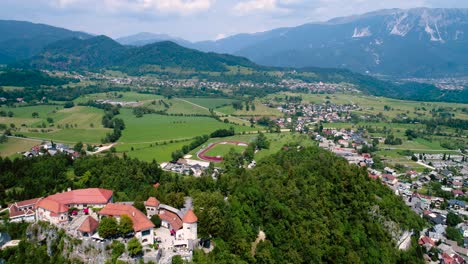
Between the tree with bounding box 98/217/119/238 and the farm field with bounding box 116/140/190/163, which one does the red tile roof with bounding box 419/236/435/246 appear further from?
the farm field with bounding box 116/140/190/163

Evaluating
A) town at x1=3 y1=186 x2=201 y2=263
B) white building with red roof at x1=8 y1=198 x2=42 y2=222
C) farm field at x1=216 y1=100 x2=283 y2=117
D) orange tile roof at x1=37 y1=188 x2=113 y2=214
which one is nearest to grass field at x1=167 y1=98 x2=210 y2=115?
farm field at x1=216 y1=100 x2=283 y2=117

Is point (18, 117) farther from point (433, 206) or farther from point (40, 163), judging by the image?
point (433, 206)

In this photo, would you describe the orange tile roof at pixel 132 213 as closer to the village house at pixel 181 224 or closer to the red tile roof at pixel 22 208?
the village house at pixel 181 224

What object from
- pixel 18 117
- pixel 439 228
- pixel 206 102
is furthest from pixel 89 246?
pixel 206 102

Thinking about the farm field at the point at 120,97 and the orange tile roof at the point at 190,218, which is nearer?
the orange tile roof at the point at 190,218

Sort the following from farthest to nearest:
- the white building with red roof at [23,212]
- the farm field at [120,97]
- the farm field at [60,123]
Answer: the farm field at [120,97] → the farm field at [60,123] → the white building with red roof at [23,212]

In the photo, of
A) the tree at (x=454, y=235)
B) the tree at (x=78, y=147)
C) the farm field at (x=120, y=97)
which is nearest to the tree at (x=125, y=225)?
the tree at (x=454, y=235)

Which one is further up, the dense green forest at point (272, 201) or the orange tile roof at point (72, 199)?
the orange tile roof at point (72, 199)

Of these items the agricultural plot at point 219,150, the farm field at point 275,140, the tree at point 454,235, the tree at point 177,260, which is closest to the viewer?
the tree at point 177,260

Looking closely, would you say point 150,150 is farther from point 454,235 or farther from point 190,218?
point 454,235
